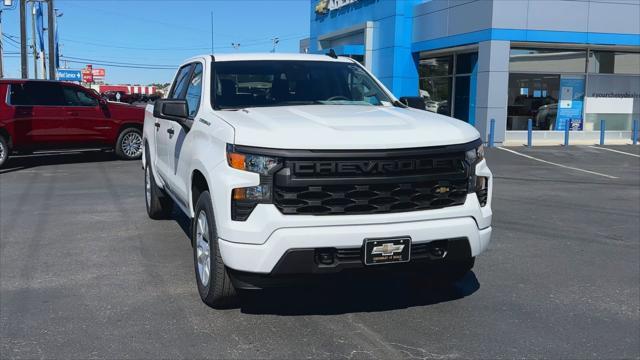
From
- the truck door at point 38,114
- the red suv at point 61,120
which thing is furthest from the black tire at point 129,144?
the truck door at point 38,114

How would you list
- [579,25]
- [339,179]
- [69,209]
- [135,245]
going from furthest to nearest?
1. [579,25]
2. [69,209]
3. [135,245]
4. [339,179]

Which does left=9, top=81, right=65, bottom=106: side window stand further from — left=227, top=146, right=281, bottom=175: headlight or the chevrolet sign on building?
the chevrolet sign on building

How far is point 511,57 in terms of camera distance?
21234 mm

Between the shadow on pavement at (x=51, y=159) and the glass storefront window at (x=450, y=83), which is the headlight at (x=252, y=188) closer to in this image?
the shadow on pavement at (x=51, y=159)

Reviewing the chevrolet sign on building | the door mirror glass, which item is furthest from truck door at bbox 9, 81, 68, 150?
the chevrolet sign on building

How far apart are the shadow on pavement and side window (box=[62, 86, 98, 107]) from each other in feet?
4.99

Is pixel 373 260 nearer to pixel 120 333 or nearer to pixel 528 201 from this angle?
pixel 120 333

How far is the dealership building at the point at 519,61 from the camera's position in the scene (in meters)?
20.5

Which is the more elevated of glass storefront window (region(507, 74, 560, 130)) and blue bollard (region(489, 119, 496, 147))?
glass storefront window (region(507, 74, 560, 130))

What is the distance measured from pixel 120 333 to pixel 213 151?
1385 millimetres

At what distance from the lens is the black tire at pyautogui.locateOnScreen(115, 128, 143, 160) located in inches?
595

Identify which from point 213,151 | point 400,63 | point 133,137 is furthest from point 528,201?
point 400,63

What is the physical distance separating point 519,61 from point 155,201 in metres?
16.9

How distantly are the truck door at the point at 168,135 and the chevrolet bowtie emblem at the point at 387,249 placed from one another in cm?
265
